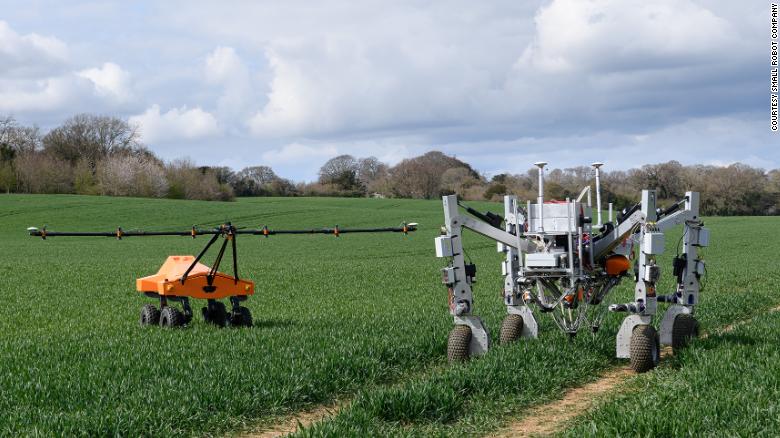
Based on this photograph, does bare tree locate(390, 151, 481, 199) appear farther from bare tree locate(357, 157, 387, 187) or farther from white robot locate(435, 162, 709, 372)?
white robot locate(435, 162, 709, 372)

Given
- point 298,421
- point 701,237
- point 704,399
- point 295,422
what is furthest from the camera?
point 701,237

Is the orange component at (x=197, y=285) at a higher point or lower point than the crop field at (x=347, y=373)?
higher

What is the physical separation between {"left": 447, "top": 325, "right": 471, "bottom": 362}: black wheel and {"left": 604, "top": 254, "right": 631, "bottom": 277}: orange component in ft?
7.64

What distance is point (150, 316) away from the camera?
1728cm

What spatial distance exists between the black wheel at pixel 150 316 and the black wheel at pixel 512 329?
7315mm

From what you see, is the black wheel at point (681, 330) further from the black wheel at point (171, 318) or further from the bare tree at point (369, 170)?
the bare tree at point (369, 170)

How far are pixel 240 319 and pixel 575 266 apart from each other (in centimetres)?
696

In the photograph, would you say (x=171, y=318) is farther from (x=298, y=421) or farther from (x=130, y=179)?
(x=130, y=179)

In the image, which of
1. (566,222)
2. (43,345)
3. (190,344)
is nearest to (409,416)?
(566,222)

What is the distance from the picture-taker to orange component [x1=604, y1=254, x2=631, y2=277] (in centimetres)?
1273

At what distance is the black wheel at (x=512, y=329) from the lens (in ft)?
44.5

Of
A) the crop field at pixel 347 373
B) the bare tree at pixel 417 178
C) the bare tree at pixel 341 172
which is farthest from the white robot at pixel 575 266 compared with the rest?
the bare tree at pixel 341 172

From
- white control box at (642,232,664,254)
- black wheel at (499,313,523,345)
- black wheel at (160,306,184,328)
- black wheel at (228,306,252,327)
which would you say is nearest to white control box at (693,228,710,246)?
white control box at (642,232,664,254)

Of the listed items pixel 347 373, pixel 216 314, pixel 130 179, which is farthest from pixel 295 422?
pixel 130 179
